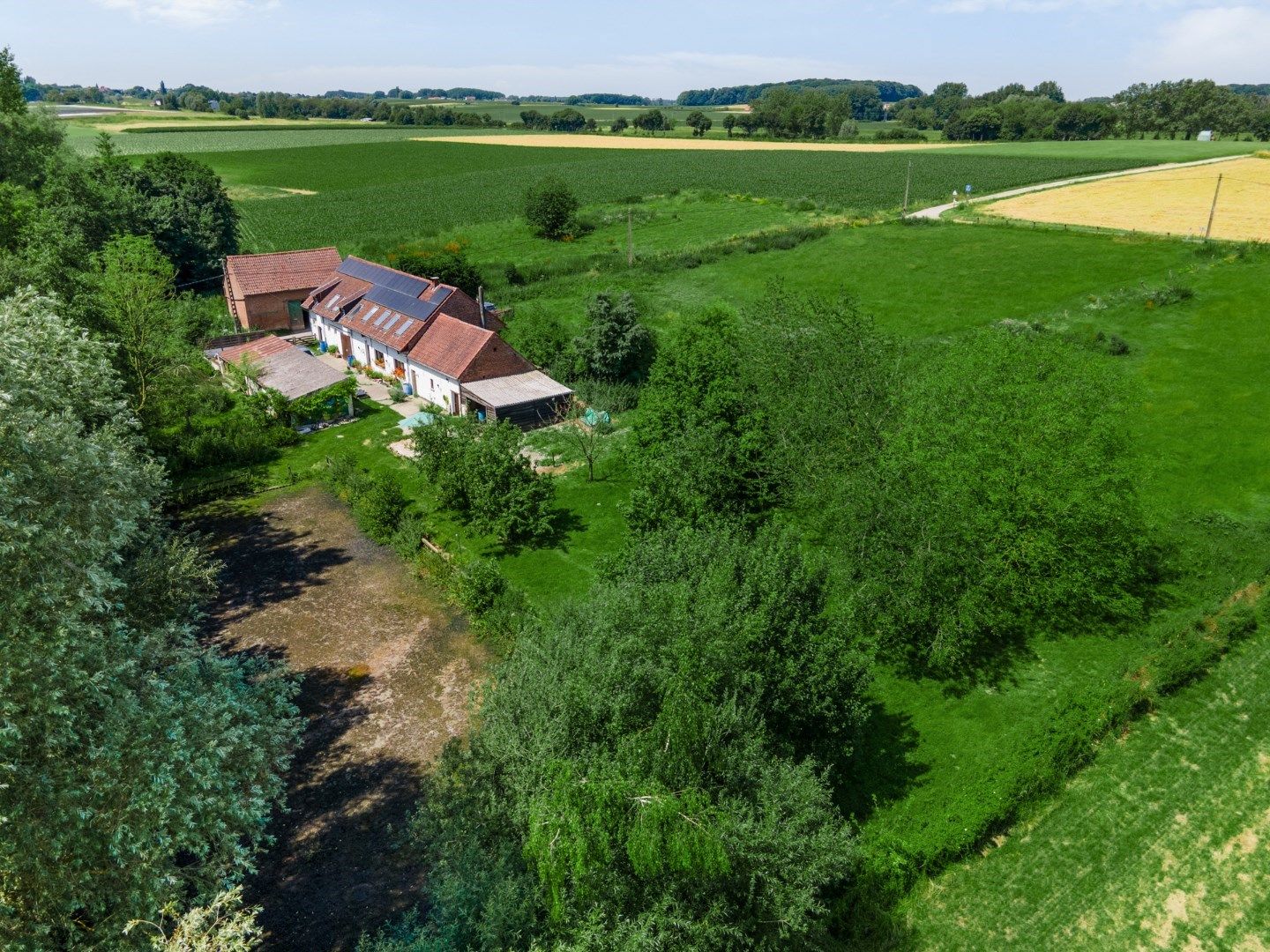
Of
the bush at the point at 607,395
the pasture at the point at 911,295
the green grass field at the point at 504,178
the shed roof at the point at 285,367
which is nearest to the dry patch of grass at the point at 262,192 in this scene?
the pasture at the point at 911,295

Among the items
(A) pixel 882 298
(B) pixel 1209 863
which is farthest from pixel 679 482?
(A) pixel 882 298

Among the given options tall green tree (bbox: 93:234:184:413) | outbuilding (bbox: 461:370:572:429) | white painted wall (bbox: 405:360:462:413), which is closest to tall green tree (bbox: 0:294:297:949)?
tall green tree (bbox: 93:234:184:413)

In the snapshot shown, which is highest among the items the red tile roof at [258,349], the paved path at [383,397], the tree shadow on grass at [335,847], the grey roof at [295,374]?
the red tile roof at [258,349]

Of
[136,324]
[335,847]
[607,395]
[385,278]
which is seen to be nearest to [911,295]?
[607,395]

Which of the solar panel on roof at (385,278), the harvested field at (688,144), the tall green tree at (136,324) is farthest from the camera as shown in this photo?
the harvested field at (688,144)

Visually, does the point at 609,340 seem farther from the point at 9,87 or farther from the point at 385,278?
the point at 9,87

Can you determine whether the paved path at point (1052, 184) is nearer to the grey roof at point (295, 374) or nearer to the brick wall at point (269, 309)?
the brick wall at point (269, 309)

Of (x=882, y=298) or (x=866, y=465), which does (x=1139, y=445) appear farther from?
(x=882, y=298)
